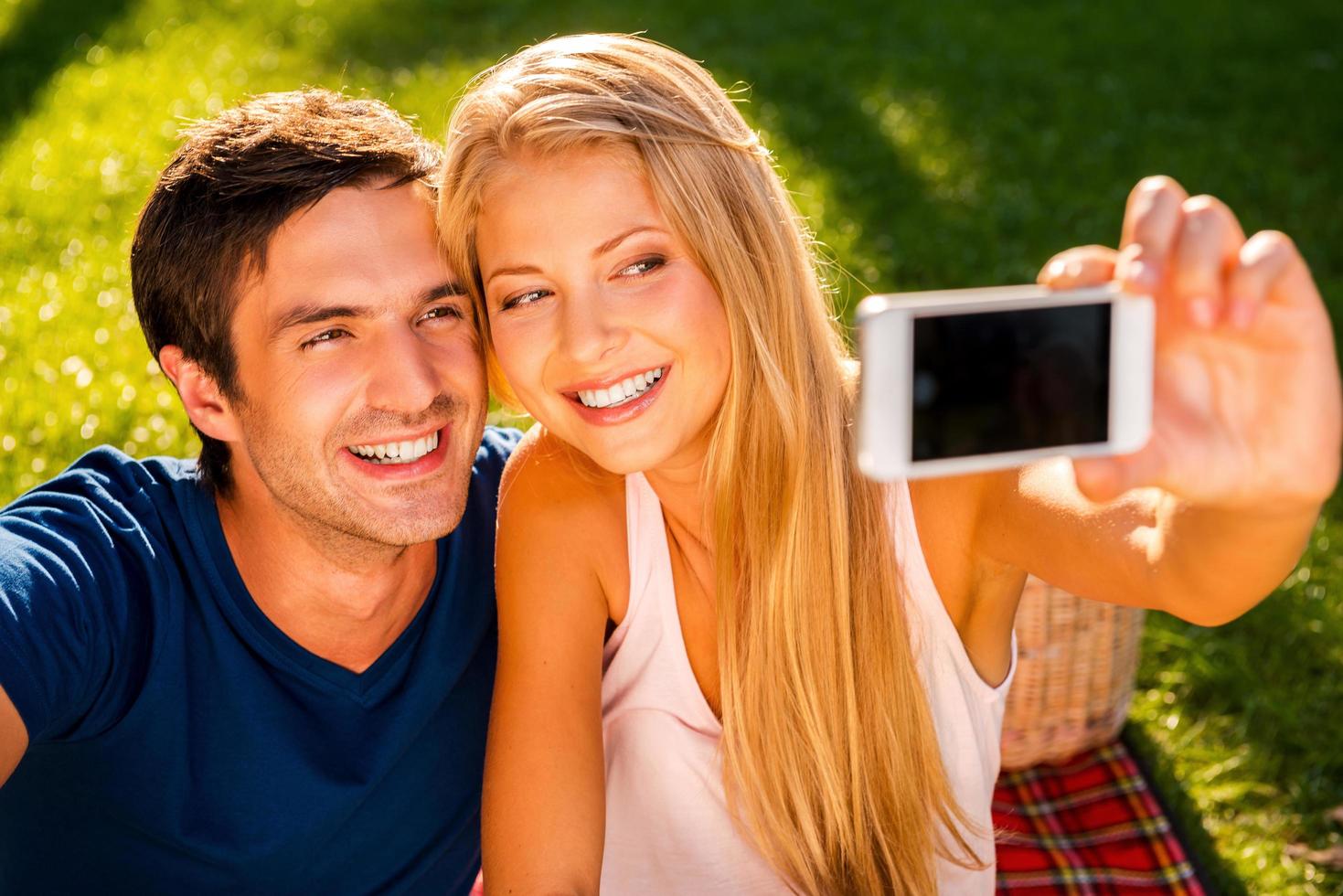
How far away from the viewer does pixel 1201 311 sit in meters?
1.44

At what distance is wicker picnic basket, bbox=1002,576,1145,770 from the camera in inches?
129

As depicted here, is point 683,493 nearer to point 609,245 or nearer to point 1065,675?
point 609,245

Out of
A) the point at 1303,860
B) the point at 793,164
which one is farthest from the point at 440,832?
the point at 793,164

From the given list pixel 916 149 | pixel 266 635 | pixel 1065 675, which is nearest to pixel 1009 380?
pixel 266 635

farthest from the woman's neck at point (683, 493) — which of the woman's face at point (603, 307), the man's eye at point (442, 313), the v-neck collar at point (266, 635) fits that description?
the v-neck collar at point (266, 635)

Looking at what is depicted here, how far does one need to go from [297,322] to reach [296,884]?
1065 mm

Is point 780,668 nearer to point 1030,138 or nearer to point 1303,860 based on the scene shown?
point 1303,860

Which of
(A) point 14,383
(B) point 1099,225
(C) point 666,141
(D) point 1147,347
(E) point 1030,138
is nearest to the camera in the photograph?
(D) point 1147,347

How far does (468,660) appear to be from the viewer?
2633 mm

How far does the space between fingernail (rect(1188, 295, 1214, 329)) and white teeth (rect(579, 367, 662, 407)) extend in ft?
3.36

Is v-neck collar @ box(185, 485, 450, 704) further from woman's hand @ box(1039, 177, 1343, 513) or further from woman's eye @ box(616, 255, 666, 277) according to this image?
woman's hand @ box(1039, 177, 1343, 513)

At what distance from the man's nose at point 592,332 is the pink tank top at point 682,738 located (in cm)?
47

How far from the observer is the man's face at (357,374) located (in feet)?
7.92

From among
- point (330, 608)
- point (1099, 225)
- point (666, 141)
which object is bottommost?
point (330, 608)
